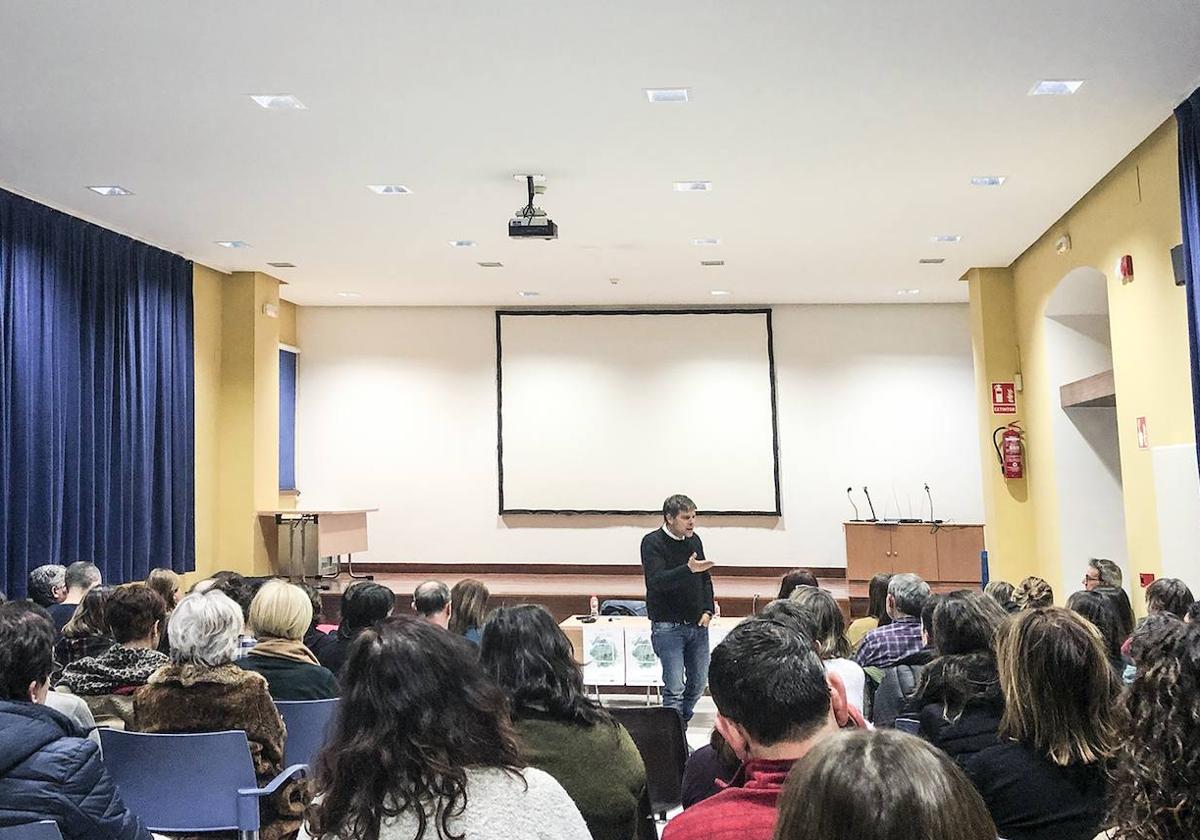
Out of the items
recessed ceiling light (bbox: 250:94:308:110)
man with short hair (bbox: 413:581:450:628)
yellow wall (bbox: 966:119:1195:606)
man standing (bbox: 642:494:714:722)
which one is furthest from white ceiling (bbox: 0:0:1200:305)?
man with short hair (bbox: 413:581:450:628)

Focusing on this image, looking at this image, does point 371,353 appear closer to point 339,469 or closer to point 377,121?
Result: point 339,469

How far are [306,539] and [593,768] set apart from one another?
757 cm

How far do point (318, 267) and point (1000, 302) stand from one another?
645cm

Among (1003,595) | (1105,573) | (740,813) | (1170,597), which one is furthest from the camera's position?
(1105,573)

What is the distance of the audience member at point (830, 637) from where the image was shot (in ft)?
10.3

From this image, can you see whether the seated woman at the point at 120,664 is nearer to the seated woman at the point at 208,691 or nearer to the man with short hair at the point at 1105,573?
the seated woman at the point at 208,691

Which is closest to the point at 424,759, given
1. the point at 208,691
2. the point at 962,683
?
the point at 962,683

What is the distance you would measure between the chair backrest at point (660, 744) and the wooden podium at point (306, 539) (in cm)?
628

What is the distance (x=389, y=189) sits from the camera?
6.34 metres

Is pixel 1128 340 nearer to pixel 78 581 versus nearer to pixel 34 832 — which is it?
pixel 34 832

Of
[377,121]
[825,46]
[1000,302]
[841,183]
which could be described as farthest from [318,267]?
[1000,302]

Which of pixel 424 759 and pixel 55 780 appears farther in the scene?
pixel 55 780

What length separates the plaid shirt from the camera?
11.9 ft

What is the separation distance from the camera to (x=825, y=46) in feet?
14.0
